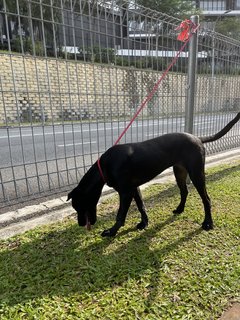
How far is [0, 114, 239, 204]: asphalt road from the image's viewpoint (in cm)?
363

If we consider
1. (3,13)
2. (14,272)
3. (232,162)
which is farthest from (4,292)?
(232,162)

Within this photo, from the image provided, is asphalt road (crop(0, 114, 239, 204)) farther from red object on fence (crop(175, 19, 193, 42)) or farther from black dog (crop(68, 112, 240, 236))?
red object on fence (crop(175, 19, 193, 42))

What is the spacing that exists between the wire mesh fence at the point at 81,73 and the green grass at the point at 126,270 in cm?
113

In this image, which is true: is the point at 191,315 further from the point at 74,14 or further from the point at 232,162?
the point at 232,162

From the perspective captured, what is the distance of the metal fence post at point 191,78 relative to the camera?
4125 mm

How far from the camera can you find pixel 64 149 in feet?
12.7

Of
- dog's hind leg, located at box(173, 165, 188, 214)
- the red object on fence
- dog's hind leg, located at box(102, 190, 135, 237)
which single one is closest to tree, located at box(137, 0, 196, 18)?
the red object on fence

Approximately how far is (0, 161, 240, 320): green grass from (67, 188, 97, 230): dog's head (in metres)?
0.18

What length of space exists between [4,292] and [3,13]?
8.79 feet

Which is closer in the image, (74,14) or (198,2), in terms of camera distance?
(74,14)

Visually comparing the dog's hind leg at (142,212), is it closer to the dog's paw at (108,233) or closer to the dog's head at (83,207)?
the dog's paw at (108,233)

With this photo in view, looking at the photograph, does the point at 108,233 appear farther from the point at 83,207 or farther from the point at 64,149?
the point at 64,149

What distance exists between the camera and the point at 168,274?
2.27 metres

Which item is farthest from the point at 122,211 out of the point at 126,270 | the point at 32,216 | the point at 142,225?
the point at 32,216
